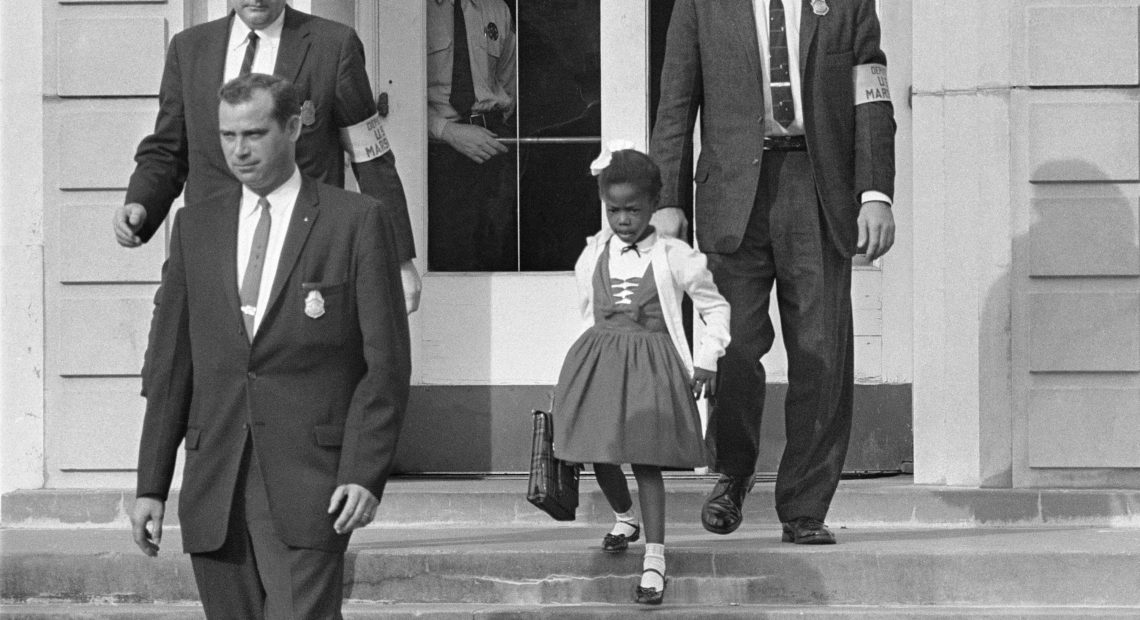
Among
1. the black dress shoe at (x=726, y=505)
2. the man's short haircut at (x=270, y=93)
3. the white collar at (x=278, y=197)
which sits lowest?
the black dress shoe at (x=726, y=505)

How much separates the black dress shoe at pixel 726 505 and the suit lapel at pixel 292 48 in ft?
6.26

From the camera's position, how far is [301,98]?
5.67m

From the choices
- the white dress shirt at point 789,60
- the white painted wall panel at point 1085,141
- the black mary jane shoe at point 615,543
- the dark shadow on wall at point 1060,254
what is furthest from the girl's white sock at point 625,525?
the white painted wall panel at point 1085,141

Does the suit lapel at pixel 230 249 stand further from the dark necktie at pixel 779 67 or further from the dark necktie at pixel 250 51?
the dark necktie at pixel 779 67

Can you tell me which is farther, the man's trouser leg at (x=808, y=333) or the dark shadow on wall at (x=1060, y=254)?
the dark shadow on wall at (x=1060, y=254)

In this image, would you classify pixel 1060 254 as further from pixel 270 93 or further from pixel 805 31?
pixel 270 93

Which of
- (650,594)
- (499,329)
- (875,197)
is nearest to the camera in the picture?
(650,594)

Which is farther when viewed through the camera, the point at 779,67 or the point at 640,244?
the point at 779,67

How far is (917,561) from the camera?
20.5 ft

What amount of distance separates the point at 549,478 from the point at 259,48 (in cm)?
159

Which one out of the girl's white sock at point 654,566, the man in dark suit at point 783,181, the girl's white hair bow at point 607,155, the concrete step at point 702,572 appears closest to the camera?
the girl's white sock at point 654,566

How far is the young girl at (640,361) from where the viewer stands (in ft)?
19.8

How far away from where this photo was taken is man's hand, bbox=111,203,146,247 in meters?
5.34

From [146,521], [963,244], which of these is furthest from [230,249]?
[963,244]
